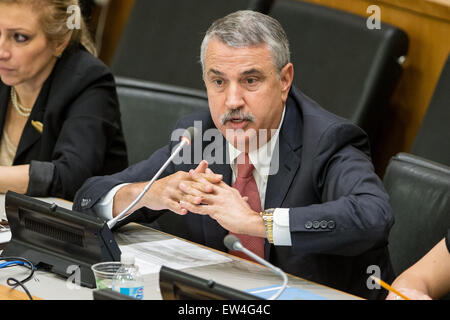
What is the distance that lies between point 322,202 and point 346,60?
1.31 meters

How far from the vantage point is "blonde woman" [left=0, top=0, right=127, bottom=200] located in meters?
2.58

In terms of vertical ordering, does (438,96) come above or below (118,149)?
above

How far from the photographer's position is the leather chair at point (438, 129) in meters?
2.87

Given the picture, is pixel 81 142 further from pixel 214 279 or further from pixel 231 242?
pixel 231 242

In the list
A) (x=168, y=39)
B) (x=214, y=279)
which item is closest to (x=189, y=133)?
(x=214, y=279)

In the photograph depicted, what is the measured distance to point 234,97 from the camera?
198 centimetres

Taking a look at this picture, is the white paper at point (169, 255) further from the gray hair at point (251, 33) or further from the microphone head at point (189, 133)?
the gray hair at point (251, 33)

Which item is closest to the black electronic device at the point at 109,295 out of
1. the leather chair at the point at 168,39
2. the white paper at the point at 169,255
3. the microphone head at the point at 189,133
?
the white paper at the point at 169,255

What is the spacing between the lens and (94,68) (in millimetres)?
2738

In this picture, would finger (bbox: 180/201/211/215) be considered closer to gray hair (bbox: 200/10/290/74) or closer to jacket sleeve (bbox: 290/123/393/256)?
jacket sleeve (bbox: 290/123/393/256)

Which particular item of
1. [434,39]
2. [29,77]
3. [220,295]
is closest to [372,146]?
[434,39]
